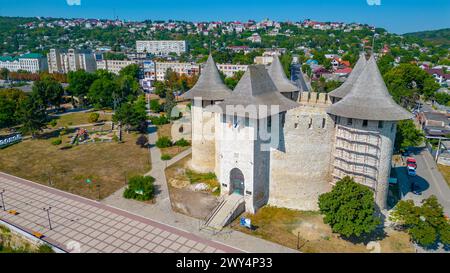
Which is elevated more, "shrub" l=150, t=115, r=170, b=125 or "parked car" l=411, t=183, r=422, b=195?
"shrub" l=150, t=115, r=170, b=125

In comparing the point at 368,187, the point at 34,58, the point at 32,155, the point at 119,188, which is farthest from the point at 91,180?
the point at 34,58

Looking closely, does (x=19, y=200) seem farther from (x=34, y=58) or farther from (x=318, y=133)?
(x=34, y=58)

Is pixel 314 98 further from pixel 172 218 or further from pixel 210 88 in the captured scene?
pixel 172 218

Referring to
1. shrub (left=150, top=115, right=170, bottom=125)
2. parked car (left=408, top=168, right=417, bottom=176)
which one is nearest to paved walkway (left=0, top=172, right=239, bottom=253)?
parked car (left=408, top=168, right=417, bottom=176)

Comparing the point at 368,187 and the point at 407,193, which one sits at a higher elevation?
the point at 368,187

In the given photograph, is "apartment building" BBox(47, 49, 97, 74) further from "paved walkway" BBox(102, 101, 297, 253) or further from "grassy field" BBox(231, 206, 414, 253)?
"grassy field" BBox(231, 206, 414, 253)

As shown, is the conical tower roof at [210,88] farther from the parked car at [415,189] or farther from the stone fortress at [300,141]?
the parked car at [415,189]
